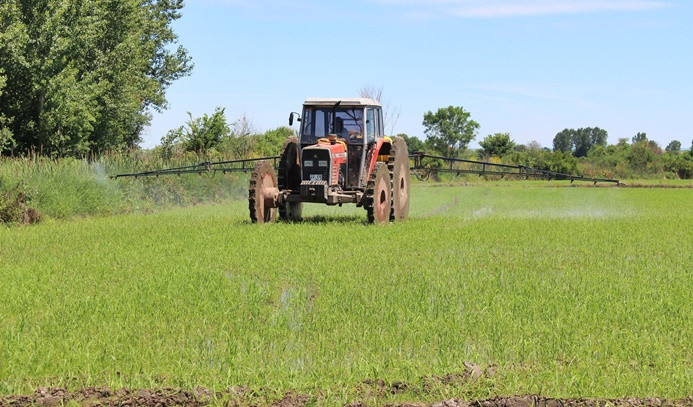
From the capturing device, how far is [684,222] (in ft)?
65.2

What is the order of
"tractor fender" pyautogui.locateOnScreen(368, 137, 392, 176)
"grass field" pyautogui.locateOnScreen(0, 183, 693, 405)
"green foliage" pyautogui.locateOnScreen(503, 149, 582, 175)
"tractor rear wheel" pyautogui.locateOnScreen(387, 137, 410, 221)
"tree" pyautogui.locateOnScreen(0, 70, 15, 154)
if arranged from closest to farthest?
"grass field" pyautogui.locateOnScreen(0, 183, 693, 405)
"tractor fender" pyautogui.locateOnScreen(368, 137, 392, 176)
"tractor rear wheel" pyautogui.locateOnScreen(387, 137, 410, 221)
"tree" pyautogui.locateOnScreen(0, 70, 15, 154)
"green foliage" pyautogui.locateOnScreen(503, 149, 582, 175)

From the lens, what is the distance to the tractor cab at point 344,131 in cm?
1727

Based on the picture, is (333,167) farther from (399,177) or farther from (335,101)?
(399,177)

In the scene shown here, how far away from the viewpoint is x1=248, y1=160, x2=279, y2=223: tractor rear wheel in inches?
664

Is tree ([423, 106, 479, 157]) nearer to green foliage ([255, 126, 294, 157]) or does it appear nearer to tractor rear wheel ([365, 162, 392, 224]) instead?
green foliage ([255, 126, 294, 157])

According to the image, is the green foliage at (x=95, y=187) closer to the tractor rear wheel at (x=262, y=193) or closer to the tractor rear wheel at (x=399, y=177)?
the tractor rear wheel at (x=262, y=193)

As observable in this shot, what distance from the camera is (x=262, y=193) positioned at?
1722 cm

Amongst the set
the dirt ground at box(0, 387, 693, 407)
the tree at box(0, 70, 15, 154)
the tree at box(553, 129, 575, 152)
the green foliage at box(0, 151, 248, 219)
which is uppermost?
the tree at box(553, 129, 575, 152)

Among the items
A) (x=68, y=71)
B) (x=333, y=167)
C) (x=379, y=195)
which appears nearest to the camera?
(x=333, y=167)

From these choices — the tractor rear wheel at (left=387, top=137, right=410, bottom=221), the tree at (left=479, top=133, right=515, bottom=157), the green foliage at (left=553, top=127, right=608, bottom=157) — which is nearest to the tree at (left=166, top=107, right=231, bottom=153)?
the tractor rear wheel at (left=387, top=137, right=410, bottom=221)

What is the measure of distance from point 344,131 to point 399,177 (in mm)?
1760

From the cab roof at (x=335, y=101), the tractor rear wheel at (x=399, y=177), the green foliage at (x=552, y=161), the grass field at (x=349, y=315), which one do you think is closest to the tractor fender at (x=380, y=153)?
the tractor rear wheel at (x=399, y=177)

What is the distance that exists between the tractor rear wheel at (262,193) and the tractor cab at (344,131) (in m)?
0.92

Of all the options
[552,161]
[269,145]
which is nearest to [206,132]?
[269,145]
